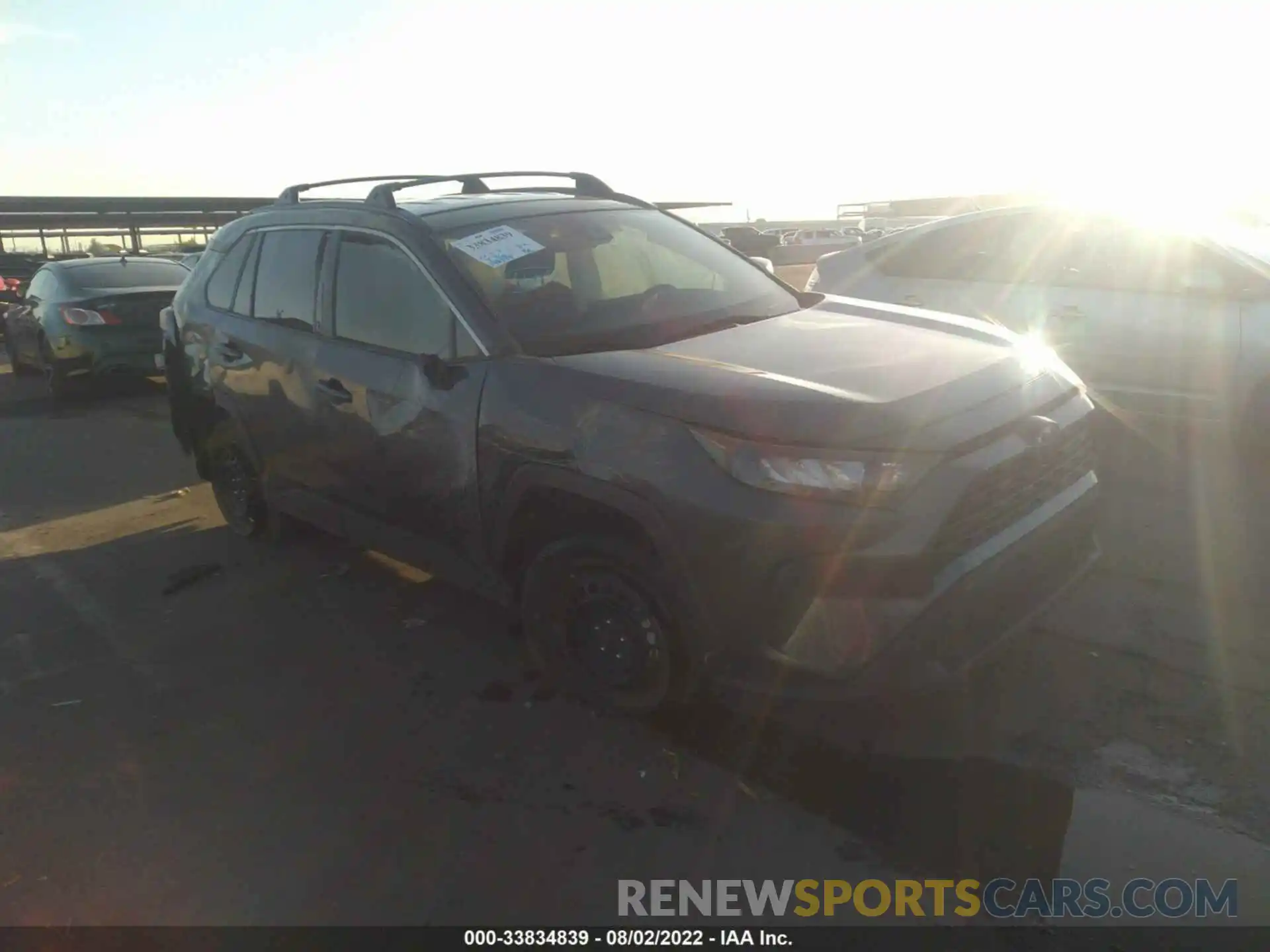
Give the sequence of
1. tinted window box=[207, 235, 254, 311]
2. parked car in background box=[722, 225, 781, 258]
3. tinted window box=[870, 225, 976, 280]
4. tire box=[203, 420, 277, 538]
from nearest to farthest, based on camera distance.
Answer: tinted window box=[207, 235, 254, 311], tire box=[203, 420, 277, 538], tinted window box=[870, 225, 976, 280], parked car in background box=[722, 225, 781, 258]

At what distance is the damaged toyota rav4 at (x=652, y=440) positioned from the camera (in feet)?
9.52

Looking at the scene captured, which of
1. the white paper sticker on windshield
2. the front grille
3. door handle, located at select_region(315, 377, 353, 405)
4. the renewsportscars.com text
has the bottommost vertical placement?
the renewsportscars.com text

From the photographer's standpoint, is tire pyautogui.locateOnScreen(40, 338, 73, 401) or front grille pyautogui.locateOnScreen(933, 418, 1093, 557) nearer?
front grille pyautogui.locateOnScreen(933, 418, 1093, 557)

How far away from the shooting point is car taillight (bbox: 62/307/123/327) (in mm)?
10355

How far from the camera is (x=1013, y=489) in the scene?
3.18 m

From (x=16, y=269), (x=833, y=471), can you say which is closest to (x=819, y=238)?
(x=16, y=269)

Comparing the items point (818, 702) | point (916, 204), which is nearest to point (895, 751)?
point (818, 702)

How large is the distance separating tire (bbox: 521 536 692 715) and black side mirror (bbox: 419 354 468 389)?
726 mm

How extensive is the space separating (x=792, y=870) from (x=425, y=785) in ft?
4.11

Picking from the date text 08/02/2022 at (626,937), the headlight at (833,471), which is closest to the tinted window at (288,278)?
the headlight at (833,471)

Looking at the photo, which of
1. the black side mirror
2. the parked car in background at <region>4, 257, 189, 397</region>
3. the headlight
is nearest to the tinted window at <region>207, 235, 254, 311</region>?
the black side mirror

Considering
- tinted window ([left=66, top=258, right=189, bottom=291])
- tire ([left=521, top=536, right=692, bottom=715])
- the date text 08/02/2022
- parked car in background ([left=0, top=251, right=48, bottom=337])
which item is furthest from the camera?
parked car in background ([left=0, top=251, right=48, bottom=337])

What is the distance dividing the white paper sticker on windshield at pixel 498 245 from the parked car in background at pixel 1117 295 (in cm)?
394

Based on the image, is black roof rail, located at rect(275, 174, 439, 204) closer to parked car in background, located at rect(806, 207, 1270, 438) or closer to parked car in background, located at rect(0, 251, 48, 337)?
parked car in background, located at rect(806, 207, 1270, 438)
